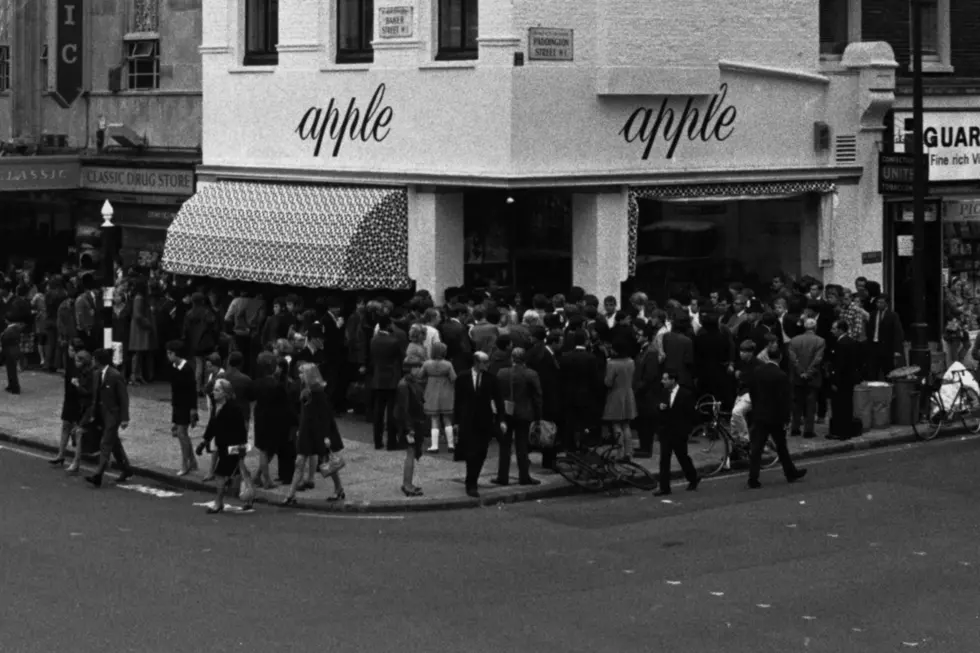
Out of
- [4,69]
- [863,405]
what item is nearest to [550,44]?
[863,405]

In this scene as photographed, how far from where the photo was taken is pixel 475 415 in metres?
21.3

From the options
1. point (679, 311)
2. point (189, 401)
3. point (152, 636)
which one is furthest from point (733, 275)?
point (152, 636)

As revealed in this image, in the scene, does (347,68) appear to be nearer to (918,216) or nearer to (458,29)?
(458,29)

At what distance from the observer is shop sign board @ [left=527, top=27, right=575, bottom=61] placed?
28312 millimetres

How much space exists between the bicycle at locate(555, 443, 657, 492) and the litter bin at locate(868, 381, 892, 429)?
4.99 m

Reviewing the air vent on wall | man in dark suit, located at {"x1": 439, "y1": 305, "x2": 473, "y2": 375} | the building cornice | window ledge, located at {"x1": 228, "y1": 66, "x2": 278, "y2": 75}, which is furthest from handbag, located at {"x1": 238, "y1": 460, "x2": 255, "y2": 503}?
the air vent on wall

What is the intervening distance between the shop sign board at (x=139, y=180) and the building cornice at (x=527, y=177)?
1.61 meters

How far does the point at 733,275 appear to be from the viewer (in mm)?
32219

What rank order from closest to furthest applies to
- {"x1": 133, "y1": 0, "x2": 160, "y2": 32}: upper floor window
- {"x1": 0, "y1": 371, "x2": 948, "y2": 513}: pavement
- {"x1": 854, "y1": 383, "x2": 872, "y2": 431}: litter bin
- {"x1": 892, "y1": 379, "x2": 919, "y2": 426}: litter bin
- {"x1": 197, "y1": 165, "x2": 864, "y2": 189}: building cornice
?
{"x1": 0, "y1": 371, "x2": 948, "y2": 513}: pavement → {"x1": 854, "y1": 383, "x2": 872, "y2": 431}: litter bin → {"x1": 892, "y1": 379, "x2": 919, "y2": 426}: litter bin → {"x1": 197, "y1": 165, "x2": 864, "y2": 189}: building cornice → {"x1": 133, "y1": 0, "x2": 160, "y2": 32}: upper floor window

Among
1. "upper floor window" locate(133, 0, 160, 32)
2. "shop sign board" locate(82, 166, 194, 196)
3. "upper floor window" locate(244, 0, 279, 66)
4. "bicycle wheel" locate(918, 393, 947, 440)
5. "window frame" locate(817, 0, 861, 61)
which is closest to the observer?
"bicycle wheel" locate(918, 393, 947, 440)

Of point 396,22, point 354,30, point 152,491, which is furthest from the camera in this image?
point 354,30

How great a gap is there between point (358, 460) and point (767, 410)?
560cm

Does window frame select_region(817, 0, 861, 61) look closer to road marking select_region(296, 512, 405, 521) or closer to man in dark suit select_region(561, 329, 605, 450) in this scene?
man in dark suit select_region(561, 329, 605, 450)

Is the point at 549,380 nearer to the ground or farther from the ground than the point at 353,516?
farther from the ground
